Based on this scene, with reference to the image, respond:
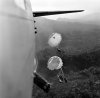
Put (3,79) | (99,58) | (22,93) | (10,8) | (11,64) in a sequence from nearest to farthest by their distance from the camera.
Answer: (3,79) → (11,64) → (10,8) → (22,93) → (99,58)

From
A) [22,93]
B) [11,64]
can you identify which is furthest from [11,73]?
[22,93]

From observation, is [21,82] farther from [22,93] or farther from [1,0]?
[1,0]

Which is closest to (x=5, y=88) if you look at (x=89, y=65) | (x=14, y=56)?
(x=14, y=56)

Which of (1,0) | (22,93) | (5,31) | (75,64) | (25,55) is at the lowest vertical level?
(75,64)

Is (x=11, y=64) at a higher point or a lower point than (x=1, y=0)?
lower

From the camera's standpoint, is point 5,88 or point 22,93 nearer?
point 5,88

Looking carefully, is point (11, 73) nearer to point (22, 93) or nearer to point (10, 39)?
point (10, 39)

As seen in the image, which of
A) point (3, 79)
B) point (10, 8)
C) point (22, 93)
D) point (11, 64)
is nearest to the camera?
point (3, 79)

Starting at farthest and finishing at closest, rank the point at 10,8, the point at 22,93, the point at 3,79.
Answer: the point at 22,93
the point at 10,8
the point at 3,79

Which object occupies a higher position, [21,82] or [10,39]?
[10,39]
